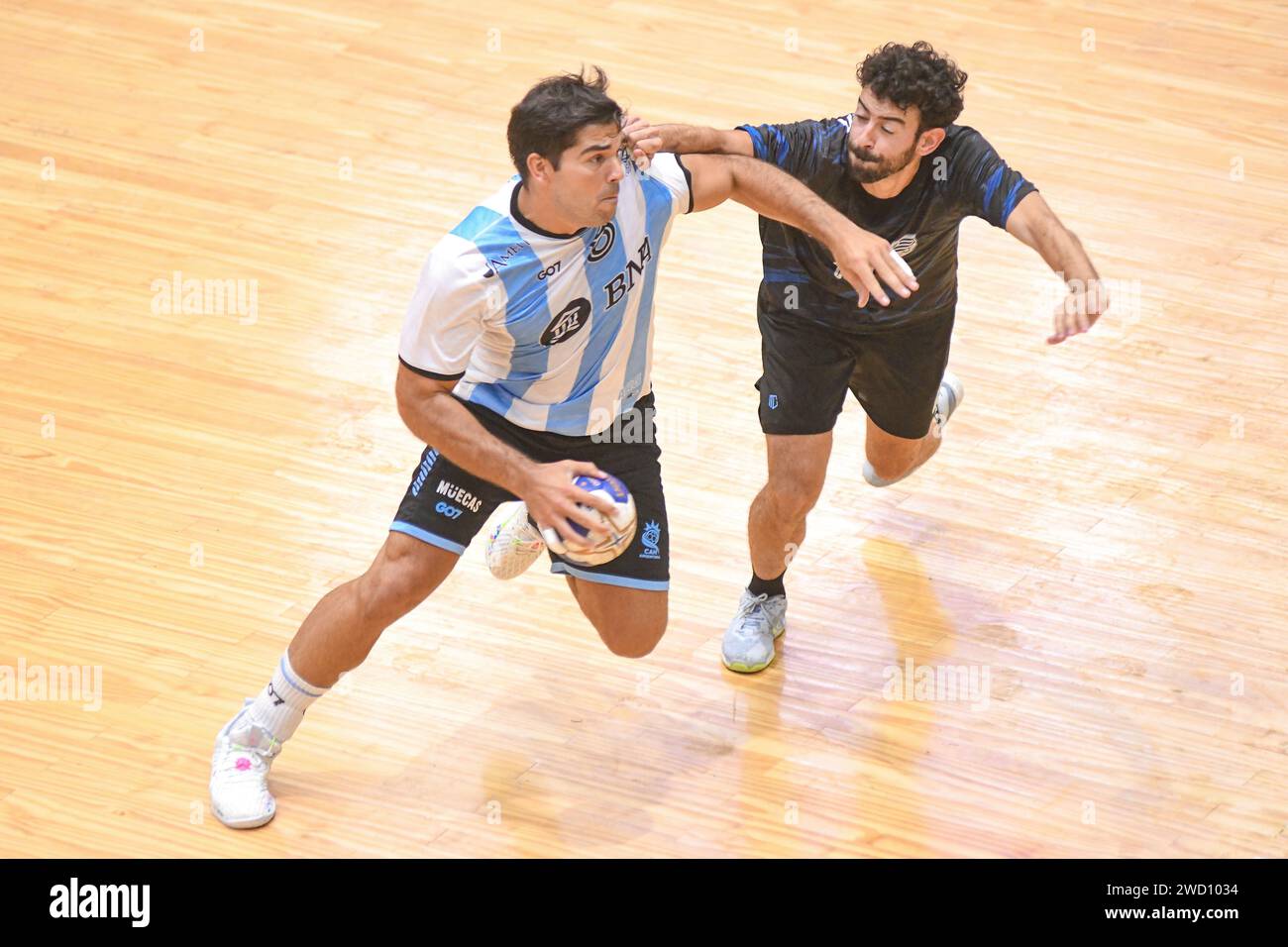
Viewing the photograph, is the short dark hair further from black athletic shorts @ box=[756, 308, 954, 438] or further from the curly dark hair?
black athletic shorts @ box=[756, 308, 954, 438]

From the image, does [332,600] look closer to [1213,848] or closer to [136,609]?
[136,609]

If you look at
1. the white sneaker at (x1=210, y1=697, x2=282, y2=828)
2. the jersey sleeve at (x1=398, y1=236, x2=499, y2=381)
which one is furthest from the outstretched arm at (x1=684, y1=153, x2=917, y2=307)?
the white sneaker at (x1=210, y1=697, x2=282, y2=828)

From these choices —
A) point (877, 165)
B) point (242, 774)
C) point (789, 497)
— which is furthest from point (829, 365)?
point (242, 774)

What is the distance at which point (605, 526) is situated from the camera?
12.1 ft

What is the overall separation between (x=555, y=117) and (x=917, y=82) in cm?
103

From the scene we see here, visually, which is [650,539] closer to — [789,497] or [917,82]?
[789,497]

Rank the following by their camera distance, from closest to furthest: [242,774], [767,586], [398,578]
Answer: [398,578]
[242,774]
[767,586]

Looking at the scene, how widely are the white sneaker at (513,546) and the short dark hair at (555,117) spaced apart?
120cm

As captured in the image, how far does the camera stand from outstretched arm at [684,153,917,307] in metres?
3.90

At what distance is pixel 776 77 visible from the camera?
7.86m

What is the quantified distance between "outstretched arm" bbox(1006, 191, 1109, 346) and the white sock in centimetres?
196

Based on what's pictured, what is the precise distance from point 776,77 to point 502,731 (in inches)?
171

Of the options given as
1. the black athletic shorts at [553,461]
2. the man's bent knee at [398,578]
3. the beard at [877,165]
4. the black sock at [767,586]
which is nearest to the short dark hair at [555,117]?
the black athletic shorts at [553,461]

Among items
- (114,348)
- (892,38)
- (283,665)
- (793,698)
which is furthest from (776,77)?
(283,665)
